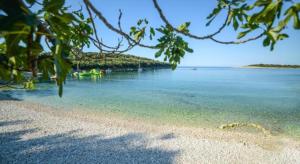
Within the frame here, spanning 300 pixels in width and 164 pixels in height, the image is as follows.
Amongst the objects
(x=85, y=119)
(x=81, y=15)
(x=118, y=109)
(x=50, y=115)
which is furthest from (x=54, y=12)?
(x=118, y=109)

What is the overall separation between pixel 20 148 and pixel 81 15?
1163 cm

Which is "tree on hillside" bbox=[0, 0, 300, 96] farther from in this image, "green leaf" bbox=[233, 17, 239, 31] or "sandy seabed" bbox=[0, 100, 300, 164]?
"sandy seabed" bbox=[0, 100, 300, 164]

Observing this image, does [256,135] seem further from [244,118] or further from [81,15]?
[81,15]

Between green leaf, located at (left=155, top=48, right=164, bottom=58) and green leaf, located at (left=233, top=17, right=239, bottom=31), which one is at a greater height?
green leaf, located at (left=233, top=17, right=239, bottom=31)

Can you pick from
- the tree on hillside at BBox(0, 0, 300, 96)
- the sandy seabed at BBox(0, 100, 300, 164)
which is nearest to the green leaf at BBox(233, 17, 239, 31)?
the tree on hillside at BBox(0, 0, 300, 96)

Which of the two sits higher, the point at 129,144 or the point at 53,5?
the point at 53,5

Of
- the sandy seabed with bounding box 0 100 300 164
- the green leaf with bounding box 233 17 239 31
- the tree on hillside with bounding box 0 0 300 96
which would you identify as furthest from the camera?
the sandy seabed with bounding box 0 100 300 164

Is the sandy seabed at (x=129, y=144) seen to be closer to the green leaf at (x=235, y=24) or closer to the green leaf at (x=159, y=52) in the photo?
the green leaf at (x=159, y=52)

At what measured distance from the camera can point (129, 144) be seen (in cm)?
1364

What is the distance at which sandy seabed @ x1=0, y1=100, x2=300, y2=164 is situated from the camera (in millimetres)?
11734

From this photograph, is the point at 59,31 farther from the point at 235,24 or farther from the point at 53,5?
the point at 235,24

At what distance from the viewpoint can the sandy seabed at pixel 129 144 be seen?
1173 cm

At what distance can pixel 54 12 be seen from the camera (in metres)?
1.09

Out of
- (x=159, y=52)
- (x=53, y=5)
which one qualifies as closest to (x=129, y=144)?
(x=159, y=52)
